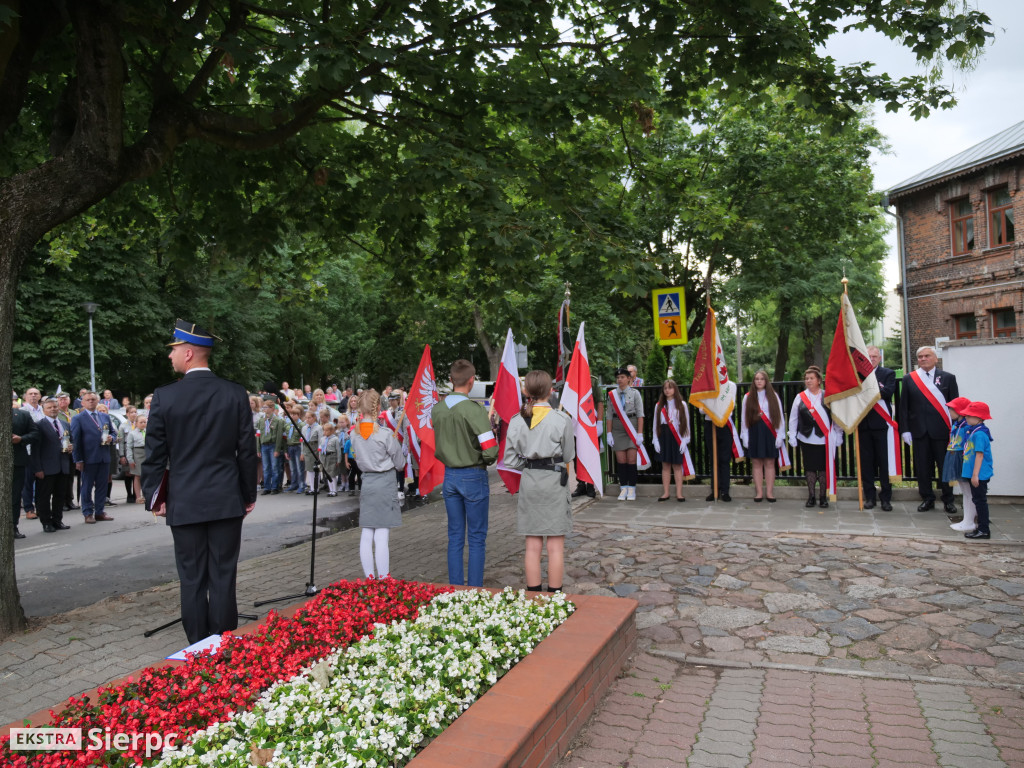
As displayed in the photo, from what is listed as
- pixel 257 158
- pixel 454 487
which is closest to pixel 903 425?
pixel 454 487

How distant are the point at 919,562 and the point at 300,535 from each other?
7820 millimetres

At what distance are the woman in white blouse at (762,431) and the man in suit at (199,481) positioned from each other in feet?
27.7

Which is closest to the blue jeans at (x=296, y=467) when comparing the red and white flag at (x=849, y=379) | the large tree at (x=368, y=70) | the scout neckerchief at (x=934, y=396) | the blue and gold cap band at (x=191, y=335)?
the large tree at (x=368, y=70)

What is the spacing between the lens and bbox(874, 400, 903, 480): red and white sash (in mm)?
10812

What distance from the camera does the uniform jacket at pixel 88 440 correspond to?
41.0 ft

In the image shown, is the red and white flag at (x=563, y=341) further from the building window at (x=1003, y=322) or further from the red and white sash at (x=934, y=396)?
the building window at (x=1003, y=322)

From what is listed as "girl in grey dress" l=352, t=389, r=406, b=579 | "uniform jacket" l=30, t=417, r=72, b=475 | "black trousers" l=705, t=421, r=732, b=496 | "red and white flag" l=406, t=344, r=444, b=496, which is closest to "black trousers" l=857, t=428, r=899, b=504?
"black trousers" l=705, t=421, r=732, b=496

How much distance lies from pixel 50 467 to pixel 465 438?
27.1 feet

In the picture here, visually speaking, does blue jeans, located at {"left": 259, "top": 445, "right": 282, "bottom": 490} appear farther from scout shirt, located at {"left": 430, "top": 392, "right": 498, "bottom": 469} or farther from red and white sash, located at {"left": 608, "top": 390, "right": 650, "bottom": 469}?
scout shirt, located at {"left": 430, "top": 392, "right": 498, "bottom": 469}

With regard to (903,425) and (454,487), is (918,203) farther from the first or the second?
(454,487)

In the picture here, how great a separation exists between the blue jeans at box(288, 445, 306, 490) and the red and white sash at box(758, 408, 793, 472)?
9.76 metres

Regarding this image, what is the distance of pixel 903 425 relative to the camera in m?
10.7

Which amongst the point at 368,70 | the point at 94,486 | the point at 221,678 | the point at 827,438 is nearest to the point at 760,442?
the point at 827,438

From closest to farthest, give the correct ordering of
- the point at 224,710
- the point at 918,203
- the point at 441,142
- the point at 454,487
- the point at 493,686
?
the point at 224,710, the point at 493,686, the point at 454,487, the point at 441,142, the point at 918,203
